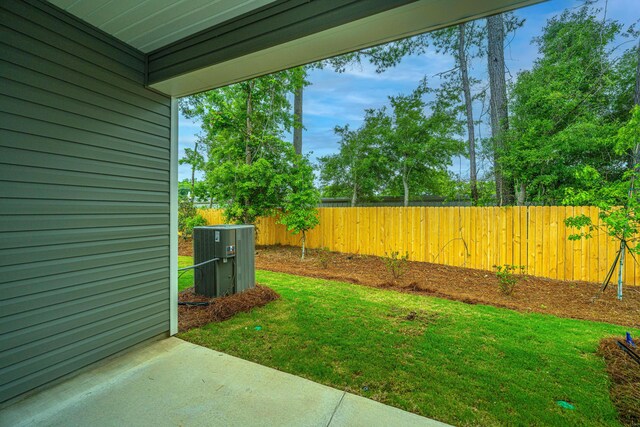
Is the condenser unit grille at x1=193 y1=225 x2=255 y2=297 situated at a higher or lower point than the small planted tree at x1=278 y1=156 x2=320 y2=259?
lower

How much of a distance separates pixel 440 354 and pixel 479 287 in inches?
112

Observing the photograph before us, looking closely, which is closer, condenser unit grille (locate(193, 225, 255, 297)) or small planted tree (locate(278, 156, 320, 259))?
condenser unit grille (locate(193, 225, 255, 297))

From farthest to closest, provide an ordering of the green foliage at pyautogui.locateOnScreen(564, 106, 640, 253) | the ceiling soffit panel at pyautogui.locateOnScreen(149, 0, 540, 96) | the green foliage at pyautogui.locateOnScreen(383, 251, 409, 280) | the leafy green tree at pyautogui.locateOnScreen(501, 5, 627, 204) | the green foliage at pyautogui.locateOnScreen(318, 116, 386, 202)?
the green foliage at pyautogui.locateOnScreen(318, 116, 386, 202) → the leafy green tree at pyautogui.locateOnScreen(501, 5, 627, 204) → the green foliage at pyautogui.locateOnScreen(383, 251, 409, 280) → the green foliage at pyautogui.locateOnScreen(564, 106, 640, 253) → the ceiling soffit panel at pyautogui.locateOnScreen(149, 0, 540, 96)

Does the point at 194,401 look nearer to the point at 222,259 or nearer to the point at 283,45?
the point at 222,259

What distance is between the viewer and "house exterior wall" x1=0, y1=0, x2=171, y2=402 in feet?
5.72

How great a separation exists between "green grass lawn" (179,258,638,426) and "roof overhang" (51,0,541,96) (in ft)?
7.50

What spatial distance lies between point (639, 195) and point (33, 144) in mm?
6093

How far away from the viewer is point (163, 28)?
2.11 metres

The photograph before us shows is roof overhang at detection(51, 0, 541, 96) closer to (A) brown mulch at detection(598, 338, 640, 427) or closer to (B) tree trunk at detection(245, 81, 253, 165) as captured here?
(A) brown mulch at detection(598, 338, 640, 427)

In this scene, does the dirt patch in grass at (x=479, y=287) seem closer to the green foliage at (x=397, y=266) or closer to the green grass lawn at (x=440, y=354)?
the green foliage at (x=397, y=266)

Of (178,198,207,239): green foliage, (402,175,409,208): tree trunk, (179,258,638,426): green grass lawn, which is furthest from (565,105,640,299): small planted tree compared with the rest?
(178,198,207,239): green foliage

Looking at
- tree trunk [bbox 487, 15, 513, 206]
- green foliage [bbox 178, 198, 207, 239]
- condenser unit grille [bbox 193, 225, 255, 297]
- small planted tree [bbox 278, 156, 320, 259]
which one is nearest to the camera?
condenser unit grille [bbox 193, 225, 255, 297]

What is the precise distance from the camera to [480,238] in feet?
18.3

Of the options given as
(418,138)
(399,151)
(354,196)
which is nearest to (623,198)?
(418,138)
